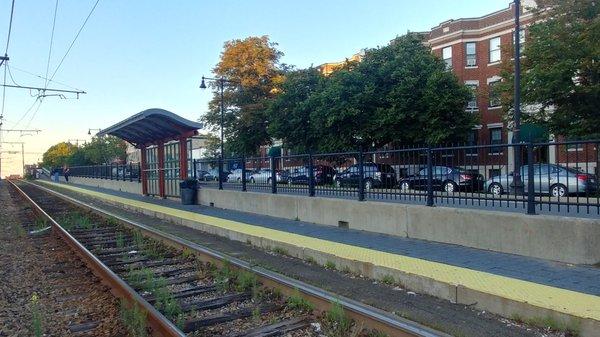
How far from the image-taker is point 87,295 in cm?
710

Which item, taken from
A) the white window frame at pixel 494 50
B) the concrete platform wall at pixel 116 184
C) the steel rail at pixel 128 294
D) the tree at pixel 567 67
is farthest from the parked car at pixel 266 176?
the white window frame at pixel 494 50

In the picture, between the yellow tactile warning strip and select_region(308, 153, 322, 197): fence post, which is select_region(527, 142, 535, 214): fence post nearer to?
the yellow tactile warning strip

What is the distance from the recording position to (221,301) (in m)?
6.39

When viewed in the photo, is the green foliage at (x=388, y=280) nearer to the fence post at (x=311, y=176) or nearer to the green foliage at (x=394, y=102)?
the fence post at (x=311, y=176)

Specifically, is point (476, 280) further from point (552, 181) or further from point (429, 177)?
point (429, 177)

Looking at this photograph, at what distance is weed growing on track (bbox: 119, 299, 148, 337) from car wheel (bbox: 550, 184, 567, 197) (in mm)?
6294

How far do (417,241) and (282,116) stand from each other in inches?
1289

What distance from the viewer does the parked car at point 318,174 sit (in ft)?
43.3

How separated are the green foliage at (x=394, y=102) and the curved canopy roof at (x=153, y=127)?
49.4 ft

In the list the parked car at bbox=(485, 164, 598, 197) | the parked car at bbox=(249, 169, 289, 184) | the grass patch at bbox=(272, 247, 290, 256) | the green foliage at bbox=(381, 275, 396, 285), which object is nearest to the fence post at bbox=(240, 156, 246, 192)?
the parked car at bbox=(249, 169, 289, 184)

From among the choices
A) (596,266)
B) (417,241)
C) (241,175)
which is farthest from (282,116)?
(596,266)

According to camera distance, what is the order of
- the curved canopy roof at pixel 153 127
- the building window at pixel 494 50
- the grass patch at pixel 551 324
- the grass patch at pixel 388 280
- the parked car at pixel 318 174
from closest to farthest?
the grass patch at pixel 551 324
the grass patch at pixel 388 280
the parked car at pixel 318 174
the curved canopy roof at pixel 153 127
the building window at pixel 494 50

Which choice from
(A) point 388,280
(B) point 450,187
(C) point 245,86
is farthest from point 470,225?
(C) point 245,86

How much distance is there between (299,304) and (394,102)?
28852 mm
